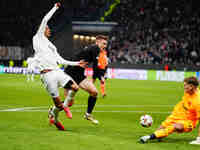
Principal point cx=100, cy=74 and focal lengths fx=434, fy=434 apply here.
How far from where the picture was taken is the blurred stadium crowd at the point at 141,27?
1644 inches

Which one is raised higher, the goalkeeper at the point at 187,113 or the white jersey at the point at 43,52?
the white jersey at the point at 43,52

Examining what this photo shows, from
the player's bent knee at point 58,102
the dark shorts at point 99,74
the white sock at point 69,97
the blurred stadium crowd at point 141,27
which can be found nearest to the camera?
the player's bent knee at point 58,102

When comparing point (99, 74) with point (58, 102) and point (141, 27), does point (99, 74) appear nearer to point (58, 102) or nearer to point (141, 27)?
point (58, 102)

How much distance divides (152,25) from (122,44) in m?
3.83

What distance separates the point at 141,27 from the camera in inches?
1861

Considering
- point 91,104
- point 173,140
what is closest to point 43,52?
point 91,104

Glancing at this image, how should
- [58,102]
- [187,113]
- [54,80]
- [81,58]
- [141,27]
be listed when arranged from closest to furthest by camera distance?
[187,113], [54,80], [58,102], [81,58], [141,27]

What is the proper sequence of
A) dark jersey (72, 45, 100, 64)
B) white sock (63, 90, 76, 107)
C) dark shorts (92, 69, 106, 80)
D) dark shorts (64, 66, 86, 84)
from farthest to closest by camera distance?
dark shorts (92, 69, 106, 80)
dark jersey (72, 45, 100, 64)
dark shorts (64, 66, 86, 84)
white sock (63, 90, 76, 107)

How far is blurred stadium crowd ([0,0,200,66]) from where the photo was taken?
137 feet

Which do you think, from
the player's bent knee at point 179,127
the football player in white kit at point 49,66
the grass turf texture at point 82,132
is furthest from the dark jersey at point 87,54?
the player's bent knee at point 179,127

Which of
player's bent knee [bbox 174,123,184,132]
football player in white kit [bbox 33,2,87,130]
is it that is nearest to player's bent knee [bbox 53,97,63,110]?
football player in white kit [bbox 33,2,87,130]

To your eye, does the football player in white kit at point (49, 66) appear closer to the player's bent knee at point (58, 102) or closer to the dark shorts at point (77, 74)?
the player's bent knee at point (58, 102)

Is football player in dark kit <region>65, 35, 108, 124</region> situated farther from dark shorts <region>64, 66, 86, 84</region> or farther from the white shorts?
the white shorts

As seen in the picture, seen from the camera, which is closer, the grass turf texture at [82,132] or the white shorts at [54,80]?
the grass turf texture at [82,132]
